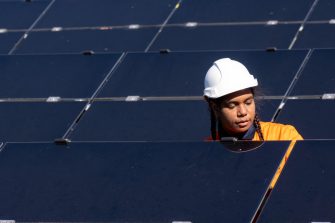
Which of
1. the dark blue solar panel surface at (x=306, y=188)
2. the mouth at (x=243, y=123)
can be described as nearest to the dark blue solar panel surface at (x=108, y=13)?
the mouth at (x=243, y=123)

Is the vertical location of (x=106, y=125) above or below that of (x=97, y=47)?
below

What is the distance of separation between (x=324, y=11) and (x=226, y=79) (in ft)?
19.7

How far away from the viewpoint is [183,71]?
11234mm

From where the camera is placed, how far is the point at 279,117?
1000 centimetres

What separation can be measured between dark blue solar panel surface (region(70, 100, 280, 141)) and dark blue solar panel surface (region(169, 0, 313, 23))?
346cm

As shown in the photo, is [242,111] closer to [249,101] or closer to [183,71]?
[249,101]

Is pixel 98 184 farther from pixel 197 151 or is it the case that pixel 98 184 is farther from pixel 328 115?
pixel 328 115

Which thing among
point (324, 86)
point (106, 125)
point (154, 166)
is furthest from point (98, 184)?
point (324, 86)

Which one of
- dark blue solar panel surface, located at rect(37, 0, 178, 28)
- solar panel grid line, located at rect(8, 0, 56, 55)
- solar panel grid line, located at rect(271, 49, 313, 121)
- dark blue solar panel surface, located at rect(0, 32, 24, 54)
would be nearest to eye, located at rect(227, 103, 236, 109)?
solar panel grid line, located at rect(271, 49, 313, 121)

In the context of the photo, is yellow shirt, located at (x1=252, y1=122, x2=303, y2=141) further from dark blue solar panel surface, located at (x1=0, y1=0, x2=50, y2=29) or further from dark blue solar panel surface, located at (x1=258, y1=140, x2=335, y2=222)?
dark blue solar panel surface, located at (x1=0, y1=0, x2=50, y2=29)

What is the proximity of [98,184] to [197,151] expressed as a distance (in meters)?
0.68

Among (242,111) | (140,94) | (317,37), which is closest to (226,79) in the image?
(242,111)

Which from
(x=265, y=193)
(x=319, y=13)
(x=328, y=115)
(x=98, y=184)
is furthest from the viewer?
(x=319, y=13)

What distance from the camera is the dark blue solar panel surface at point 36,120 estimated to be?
34.0 feet
